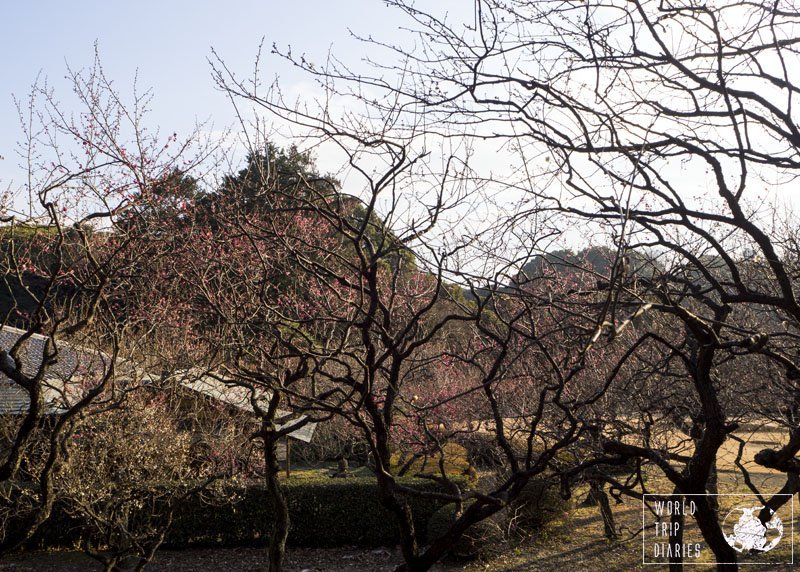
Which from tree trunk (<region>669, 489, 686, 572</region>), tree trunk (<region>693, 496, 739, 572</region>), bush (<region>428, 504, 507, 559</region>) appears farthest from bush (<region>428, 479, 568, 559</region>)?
tree trunk (<region>693, 496, 739, 572</region>)

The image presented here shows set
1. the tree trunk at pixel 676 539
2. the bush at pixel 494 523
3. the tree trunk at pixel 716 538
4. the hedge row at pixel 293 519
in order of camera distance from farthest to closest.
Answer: the hedge row at pixel 293 519, the bush at pixel 494 523, the tree trunk at pixel 676 539, the tree trunk at pixel 716 538

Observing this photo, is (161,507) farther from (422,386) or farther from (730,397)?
(730,397)

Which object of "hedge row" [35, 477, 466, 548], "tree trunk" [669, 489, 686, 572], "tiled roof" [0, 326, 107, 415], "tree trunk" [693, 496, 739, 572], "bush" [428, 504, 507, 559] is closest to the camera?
"tree trunk" [693, 496, 739, 572]

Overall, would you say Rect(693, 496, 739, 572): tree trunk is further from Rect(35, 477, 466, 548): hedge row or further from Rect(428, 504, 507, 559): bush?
Rect(35, 477, 466, 548): hedge row

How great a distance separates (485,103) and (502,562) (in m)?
7.55

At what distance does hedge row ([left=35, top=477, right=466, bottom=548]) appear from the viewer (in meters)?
11.1

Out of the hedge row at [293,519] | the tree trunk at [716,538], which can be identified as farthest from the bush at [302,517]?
the tree trunk at [716,538]

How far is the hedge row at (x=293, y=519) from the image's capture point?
11094mm

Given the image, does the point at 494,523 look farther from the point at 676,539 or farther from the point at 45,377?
the point at 45,377

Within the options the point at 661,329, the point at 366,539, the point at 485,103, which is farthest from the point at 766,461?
the point at 366,539

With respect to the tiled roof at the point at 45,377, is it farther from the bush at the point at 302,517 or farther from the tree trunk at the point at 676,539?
the tree trunk at the point at 676,539

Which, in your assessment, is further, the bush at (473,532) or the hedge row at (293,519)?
the hedge row at (293,519)

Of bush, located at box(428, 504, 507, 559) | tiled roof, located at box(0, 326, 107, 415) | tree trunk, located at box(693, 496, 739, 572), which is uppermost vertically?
tiled roof, located at box(0, 326, 107, 415)

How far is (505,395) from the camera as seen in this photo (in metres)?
9.66
